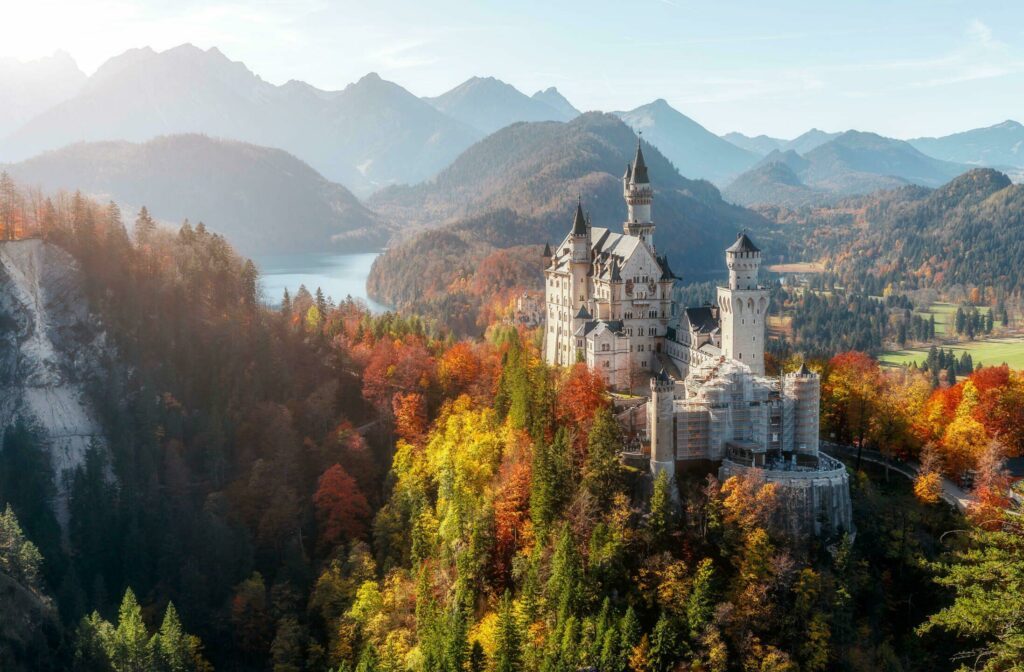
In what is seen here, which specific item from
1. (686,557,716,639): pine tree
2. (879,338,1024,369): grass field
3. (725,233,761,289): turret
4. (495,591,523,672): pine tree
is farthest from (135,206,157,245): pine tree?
(879,338,1024,369): grass field

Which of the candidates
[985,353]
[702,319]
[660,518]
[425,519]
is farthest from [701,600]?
[985,353]

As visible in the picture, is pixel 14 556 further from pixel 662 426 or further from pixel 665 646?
pixel 662 426

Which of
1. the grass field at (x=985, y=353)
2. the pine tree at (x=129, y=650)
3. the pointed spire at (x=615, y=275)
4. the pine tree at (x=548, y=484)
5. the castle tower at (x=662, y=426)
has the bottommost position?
the pine tree at (x=129, y=650)

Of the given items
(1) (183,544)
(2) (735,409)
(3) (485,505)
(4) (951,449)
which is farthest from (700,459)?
(1) (183,544)

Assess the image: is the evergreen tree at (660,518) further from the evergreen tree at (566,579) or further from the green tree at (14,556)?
the green tree at (14,556)

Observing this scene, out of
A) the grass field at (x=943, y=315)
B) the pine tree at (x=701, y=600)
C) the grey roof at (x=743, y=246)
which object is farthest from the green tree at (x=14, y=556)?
the grass field at (x=943, y=315)

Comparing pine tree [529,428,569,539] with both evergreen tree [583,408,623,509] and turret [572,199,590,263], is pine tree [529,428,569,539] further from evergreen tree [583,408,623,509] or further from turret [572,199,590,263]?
turret [572,199,590,263]
